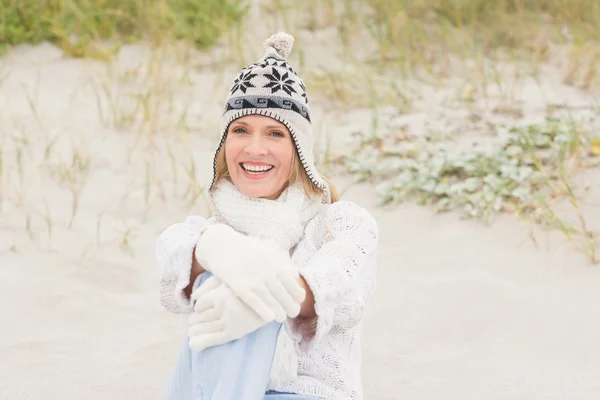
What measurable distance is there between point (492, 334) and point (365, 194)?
49.7 inches

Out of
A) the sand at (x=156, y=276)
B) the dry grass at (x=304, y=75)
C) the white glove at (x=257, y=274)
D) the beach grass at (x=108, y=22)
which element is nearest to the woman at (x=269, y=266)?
the white glove at (x=257, y=274)

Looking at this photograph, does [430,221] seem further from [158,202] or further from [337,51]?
[337,51]

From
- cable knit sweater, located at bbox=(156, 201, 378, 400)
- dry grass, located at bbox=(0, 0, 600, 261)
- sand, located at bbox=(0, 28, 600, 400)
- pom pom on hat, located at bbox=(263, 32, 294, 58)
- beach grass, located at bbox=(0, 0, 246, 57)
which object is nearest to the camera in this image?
cable knit sweater, located at bbox=(156, 201, 378, 400)

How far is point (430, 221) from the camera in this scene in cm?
461

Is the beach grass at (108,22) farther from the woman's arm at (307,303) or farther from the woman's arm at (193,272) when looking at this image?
the woman's arm at (307,303)

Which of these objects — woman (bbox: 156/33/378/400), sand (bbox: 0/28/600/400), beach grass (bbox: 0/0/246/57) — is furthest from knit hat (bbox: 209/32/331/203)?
beach grass (bbox: 0/0/246/57)

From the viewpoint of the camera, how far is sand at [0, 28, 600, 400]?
11.6 feet

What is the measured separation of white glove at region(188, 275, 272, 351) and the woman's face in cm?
33

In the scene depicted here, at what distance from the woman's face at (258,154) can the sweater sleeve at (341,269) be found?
0.18m

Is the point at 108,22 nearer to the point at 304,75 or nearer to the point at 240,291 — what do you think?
the point at 304,75

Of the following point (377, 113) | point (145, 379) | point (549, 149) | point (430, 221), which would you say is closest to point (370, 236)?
point (145, 379)

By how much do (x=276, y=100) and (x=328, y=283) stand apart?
50cm

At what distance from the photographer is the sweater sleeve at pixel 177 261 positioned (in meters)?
2.39

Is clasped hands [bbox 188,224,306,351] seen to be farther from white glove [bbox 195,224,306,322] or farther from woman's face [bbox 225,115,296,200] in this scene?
woman's face [bbox 225,115,296,200]
